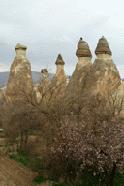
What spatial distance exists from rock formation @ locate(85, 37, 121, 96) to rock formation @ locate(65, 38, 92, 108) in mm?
728

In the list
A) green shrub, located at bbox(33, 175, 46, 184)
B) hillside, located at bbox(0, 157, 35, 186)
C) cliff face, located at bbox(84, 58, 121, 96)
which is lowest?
green shrub, located at bbox(33, 175, 46, 184)

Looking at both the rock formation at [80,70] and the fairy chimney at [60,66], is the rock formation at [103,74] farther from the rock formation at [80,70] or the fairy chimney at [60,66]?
the fairy chimney at [60,66]

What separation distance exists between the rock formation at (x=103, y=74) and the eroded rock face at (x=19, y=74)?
673cm

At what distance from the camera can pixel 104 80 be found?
39188 mm

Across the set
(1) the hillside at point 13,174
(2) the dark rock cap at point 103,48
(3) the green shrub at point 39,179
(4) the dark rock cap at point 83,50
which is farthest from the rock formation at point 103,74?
(3) the green shrub at point 39,179

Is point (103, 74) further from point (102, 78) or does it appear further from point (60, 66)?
point (60, 66)

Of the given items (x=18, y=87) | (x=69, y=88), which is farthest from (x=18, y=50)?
(x=69, y=88)

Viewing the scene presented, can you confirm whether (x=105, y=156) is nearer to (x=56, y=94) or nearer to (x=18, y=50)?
(x=56, y=94)

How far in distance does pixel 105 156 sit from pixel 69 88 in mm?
12613

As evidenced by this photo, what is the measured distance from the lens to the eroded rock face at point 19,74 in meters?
44.3

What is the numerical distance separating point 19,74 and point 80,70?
6.16 m

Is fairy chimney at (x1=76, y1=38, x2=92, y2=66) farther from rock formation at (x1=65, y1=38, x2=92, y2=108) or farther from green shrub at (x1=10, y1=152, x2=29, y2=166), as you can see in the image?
green shrub at (x1=10, y1=152, x2=29, y2=166)

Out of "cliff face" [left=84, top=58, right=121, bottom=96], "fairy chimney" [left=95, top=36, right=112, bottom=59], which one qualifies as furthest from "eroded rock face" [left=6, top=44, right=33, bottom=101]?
"fairy chimney" [left=95, top=36, right=112, bottom=59]

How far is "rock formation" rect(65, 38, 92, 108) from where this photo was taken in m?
40.0
